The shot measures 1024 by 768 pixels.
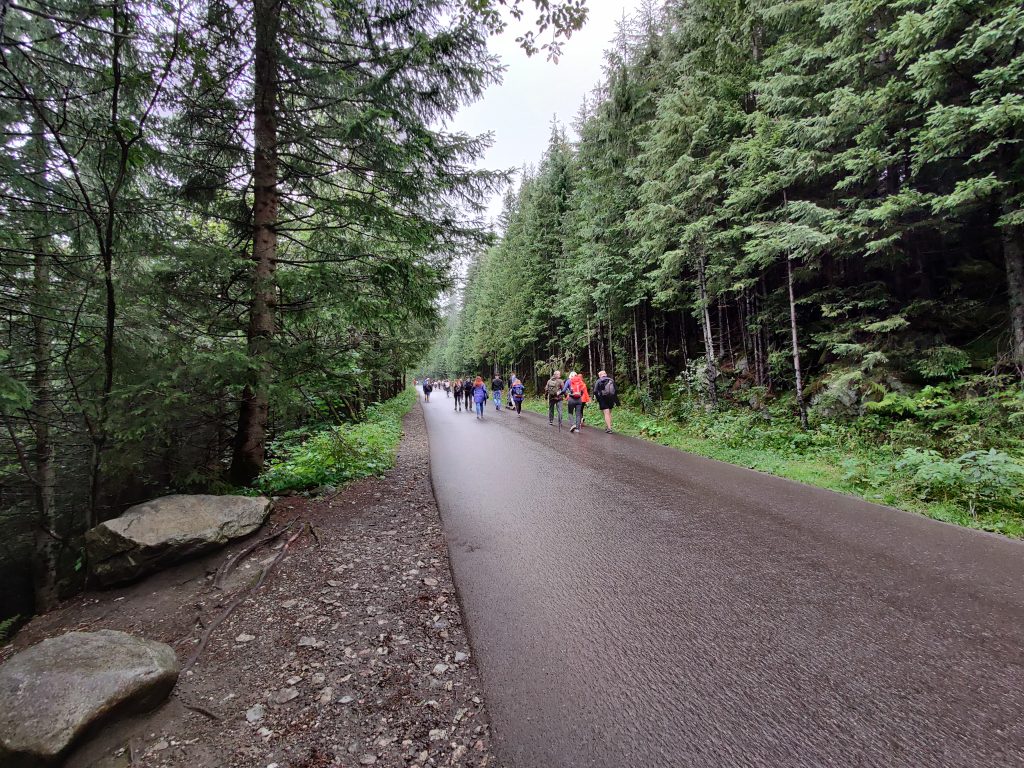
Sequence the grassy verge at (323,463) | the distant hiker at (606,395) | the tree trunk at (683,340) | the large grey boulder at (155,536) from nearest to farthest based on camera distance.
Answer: the large grey boulder at (155,536) < the grassy verge at (323,463) < the distant hiker at (606,395) < the tree trunk at (683,340)

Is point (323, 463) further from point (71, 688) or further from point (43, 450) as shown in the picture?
point (71, 688)

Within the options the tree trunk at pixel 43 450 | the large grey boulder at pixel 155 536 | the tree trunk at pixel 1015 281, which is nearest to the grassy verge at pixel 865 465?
the tree trunk at pixel 1015 281

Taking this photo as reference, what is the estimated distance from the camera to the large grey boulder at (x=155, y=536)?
12.5 ft

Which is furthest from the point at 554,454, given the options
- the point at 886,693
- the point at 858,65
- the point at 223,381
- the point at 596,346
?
the point at 596,346

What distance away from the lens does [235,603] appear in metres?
3.25

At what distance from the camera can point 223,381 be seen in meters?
4.87

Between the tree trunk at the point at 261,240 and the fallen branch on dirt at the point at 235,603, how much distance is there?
2.07m

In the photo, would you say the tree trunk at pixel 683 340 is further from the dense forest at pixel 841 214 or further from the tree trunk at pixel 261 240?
the tree trunk at pixel 261 240

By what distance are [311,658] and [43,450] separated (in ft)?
18.0

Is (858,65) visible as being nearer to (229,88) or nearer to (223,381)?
(229,88)

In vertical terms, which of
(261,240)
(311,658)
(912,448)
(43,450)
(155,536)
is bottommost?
(311,658)

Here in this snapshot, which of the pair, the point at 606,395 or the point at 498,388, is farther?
the point at 498,388

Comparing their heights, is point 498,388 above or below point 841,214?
below

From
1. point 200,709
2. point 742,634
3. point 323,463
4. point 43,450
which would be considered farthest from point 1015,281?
point 43,450
